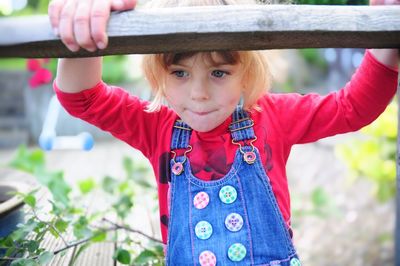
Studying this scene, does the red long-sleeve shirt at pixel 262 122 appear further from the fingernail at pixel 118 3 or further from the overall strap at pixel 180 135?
the fingernail at pixel 118 3

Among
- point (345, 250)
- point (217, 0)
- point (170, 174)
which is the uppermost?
point (217, 0)

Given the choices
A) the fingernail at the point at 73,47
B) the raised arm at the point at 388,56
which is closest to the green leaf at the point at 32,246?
the fingernail at the point at 73,47

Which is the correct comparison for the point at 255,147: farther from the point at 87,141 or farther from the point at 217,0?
the point at 87,141

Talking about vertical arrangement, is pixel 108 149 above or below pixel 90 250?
above

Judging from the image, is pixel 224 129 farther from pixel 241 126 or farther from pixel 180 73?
pixel 180 73

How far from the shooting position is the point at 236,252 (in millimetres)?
1105

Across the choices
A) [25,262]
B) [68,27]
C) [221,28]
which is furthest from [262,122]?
[25,262]

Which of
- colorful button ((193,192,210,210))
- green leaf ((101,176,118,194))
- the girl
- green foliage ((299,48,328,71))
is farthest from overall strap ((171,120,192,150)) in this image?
green foliage ((299,48,328,71))

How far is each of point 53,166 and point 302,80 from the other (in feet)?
15.7

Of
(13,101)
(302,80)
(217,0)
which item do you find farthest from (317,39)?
(302,80)

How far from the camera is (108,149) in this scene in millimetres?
6359

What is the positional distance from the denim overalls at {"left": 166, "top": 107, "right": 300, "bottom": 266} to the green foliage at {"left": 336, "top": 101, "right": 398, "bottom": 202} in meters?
1.94

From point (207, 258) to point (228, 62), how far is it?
1.36 ft

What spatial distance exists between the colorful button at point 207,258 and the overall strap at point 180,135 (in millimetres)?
241
